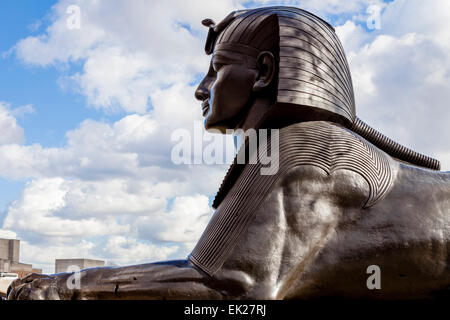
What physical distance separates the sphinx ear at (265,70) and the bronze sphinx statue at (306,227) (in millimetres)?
31

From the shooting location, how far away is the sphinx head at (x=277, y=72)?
4.50 m

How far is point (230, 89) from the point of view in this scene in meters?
4.84

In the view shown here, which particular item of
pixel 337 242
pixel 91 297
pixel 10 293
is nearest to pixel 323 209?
pixel 337 242

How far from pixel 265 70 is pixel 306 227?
1436 mm

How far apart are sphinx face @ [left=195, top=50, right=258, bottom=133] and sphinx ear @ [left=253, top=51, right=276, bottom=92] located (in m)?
0.05

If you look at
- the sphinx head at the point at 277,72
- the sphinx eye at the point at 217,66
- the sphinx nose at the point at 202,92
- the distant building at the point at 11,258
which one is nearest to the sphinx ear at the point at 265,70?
the sphinx head at the point at 277,72

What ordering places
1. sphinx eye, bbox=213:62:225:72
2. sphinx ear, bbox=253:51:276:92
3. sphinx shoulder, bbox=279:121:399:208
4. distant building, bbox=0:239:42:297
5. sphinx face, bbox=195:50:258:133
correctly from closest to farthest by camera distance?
sphinx shoulder, bbox=279:121:399:208
sphinx ear, bbox=253:51:276:92
sphinx face, bbox=195:50:258:133
sphinx eye, bbox=213:62:225:72
distant building, bbox=0:239:42:297

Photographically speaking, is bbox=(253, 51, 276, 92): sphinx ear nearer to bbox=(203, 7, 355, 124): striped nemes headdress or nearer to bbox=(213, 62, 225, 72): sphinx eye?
bbox=(203, 7, 355, 124): striped nemes headdress

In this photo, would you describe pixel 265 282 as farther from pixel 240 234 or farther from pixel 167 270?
pixel 167 270

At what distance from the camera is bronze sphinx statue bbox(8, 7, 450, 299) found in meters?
3.82

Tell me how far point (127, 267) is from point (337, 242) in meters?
1.45

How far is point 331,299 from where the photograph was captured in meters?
3.98

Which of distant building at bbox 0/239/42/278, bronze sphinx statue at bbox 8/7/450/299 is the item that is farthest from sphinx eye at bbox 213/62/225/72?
distant building at bbox 0/239/42/278

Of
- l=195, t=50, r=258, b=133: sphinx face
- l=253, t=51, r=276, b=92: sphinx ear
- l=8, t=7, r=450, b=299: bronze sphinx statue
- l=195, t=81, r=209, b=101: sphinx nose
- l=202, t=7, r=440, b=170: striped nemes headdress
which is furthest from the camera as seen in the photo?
l=195, t=81, r=209, b=101: sphinx nose
